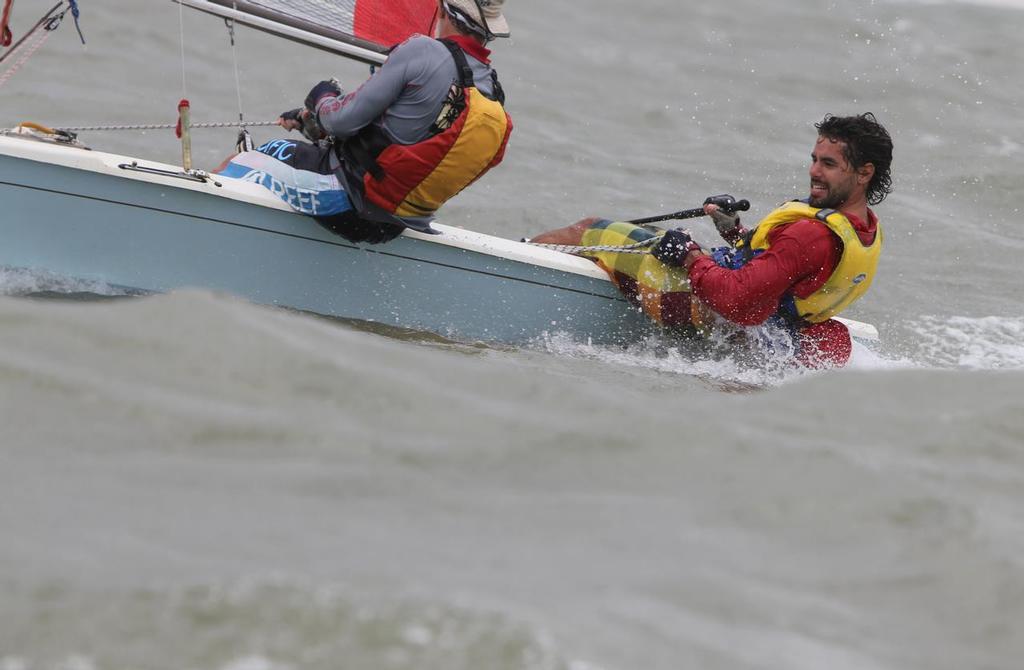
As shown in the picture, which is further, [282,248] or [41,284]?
[282,248]

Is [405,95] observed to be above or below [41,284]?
above

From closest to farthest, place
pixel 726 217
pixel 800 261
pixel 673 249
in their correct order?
pixel 800 261 → pixel 673 249 → pixel 726 217

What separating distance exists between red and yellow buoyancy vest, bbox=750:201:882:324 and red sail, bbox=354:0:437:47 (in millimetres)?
1298

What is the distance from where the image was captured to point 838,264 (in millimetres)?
4078

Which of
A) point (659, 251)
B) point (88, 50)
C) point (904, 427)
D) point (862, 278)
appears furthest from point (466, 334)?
point (88, 50)

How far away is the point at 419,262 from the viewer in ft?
13.3

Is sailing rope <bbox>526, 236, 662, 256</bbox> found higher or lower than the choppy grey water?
higher

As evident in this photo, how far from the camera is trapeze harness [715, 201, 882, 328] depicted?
13.3ft

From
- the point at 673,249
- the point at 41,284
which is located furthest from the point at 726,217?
the point at 41,284

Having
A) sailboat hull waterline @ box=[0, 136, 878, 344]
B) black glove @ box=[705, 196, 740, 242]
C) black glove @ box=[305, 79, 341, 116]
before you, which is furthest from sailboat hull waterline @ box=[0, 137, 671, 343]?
black glove @ box=[705, 196, 740, 242]

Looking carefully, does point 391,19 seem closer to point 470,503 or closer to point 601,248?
point 601,248

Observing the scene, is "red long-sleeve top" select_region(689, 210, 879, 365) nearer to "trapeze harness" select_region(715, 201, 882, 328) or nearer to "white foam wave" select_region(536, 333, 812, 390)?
"trapeze harness" select_region(715, 201, 882, 328)

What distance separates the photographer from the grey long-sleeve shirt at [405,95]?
369cm

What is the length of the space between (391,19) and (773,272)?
4.95 ft
